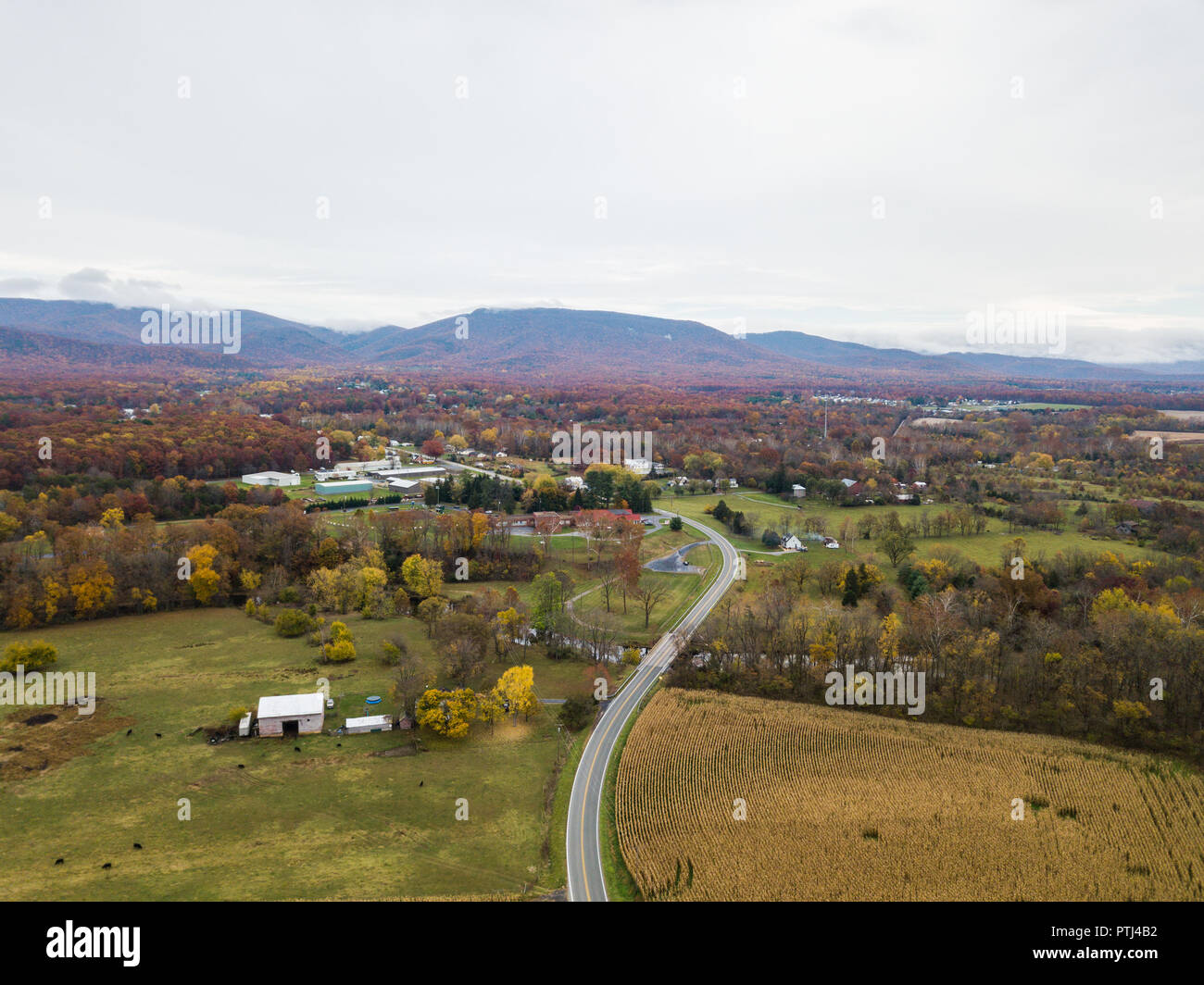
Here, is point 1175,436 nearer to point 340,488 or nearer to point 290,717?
point 340,488

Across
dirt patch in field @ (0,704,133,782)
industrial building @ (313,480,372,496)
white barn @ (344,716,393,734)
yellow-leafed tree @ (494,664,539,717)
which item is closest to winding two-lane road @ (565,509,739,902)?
yellow-leafed tree @ (494,664,539,717)

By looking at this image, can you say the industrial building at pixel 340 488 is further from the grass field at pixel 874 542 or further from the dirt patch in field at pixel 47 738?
the dirt patch in field at pixel 47 738

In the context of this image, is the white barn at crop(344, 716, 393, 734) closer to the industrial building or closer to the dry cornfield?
the dry cornfield

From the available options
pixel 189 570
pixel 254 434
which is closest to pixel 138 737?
pixel 189 570

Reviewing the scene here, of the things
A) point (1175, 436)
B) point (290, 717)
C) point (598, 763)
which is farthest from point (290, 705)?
point (1175, 436)

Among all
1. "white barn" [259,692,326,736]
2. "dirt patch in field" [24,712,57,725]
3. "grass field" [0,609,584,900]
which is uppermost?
"white barn" [259,692,326,736]

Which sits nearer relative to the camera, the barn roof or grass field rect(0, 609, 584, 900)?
grass field rect(0, 609, 584, 900)

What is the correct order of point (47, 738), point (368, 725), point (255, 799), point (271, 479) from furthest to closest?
1. point (271, 479)
2. point (368, 725)
3. point (47, 738)
4. point (255, 799)
